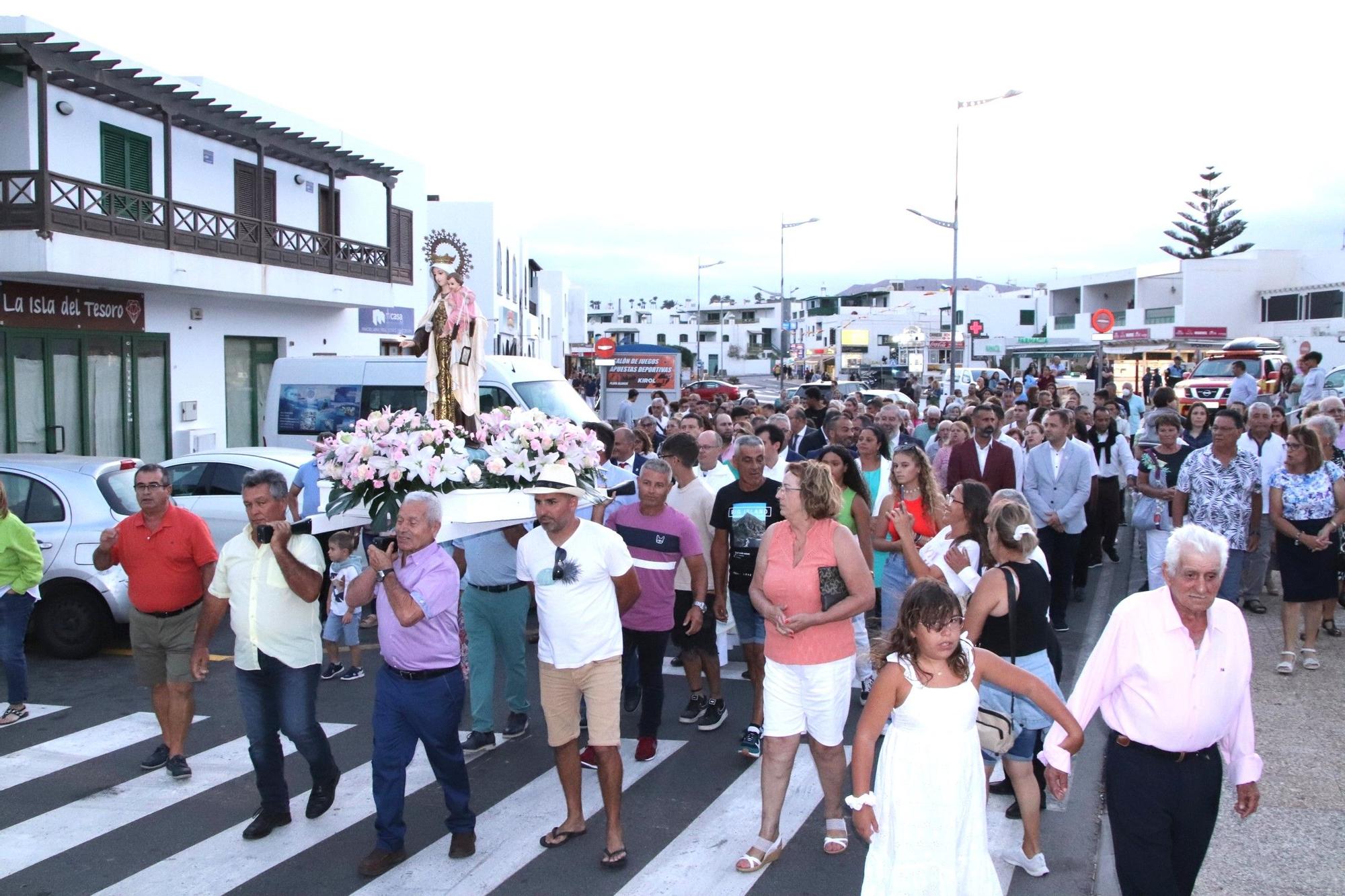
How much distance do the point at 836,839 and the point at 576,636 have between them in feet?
5.46

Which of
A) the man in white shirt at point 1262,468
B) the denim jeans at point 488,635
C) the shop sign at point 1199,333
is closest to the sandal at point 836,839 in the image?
the denim jeans at point 488,635

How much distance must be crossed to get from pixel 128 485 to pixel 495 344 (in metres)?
32.0

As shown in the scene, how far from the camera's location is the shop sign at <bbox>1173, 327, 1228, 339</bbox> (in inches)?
1819

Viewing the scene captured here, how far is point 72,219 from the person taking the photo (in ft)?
54.1

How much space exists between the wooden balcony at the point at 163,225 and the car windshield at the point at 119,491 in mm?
8551

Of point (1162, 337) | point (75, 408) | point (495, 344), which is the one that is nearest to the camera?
point (75, 408)

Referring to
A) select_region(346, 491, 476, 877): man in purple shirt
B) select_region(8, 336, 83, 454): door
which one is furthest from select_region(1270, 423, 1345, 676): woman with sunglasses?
select_region(8, 336, 83, 454): door

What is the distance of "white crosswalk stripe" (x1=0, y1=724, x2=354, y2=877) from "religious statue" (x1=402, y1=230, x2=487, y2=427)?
7.76ft

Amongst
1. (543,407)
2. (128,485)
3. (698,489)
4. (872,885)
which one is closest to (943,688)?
(872,885)

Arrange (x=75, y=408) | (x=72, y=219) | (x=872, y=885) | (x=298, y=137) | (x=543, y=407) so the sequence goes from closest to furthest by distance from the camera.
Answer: (x=872, y=885) < (x=543, y=407) < (x=72, y=219) < (x=75, y=408) < (x=298, y=137)

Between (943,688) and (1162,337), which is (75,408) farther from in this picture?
(1162,337)

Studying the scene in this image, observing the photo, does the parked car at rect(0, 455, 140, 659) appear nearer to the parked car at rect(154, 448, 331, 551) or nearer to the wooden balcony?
the parked car at rect(154, 448, 331, 551)

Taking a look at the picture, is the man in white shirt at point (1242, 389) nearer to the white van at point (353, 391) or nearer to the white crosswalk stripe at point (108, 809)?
the white van at point (353, 391)

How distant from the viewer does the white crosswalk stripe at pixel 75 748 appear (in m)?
6.65
